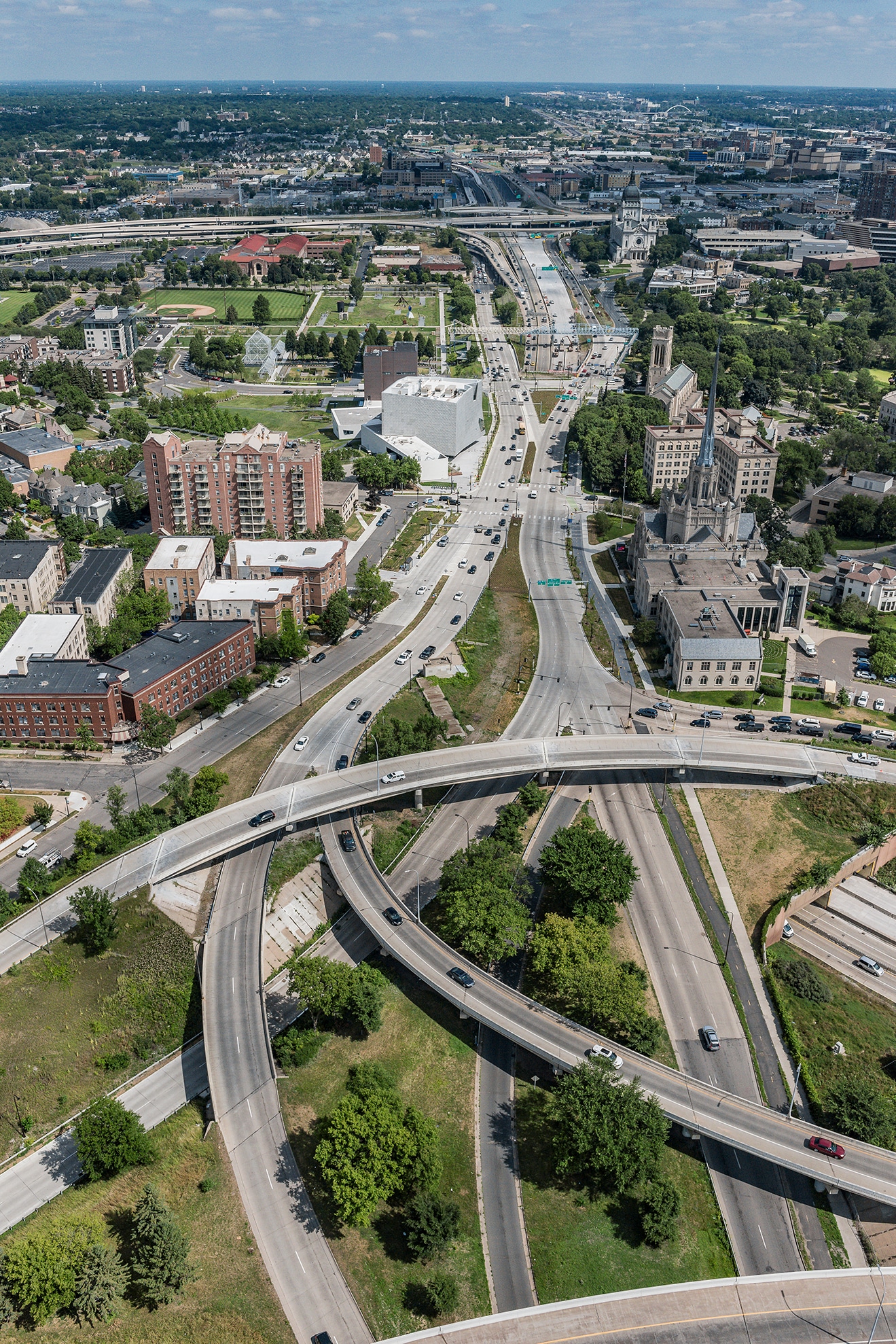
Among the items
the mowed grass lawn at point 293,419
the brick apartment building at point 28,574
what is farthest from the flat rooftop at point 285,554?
the mowed grass lawn at point 293,419

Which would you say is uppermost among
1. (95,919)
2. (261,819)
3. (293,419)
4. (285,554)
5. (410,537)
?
(285,554)

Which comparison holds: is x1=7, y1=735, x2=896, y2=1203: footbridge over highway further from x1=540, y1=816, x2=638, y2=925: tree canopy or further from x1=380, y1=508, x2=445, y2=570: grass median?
x1=380, y1=508, x2=445, y2=570: grass median

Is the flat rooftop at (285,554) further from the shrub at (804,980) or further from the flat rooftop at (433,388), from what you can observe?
the shrub at (804,980)

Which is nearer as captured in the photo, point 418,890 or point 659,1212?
point 659,1212

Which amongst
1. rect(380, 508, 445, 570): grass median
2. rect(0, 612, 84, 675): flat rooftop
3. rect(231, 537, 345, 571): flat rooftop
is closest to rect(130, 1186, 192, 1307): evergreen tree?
rect(0, 612, 84, 675): flat rooftop

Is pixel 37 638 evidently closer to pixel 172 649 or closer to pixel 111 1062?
pixel 172 649

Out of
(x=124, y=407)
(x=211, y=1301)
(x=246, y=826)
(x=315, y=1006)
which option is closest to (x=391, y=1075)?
(x=315, y=1006)

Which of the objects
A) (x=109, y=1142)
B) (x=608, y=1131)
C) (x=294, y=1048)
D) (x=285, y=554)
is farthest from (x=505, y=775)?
(x=285, y=554)
